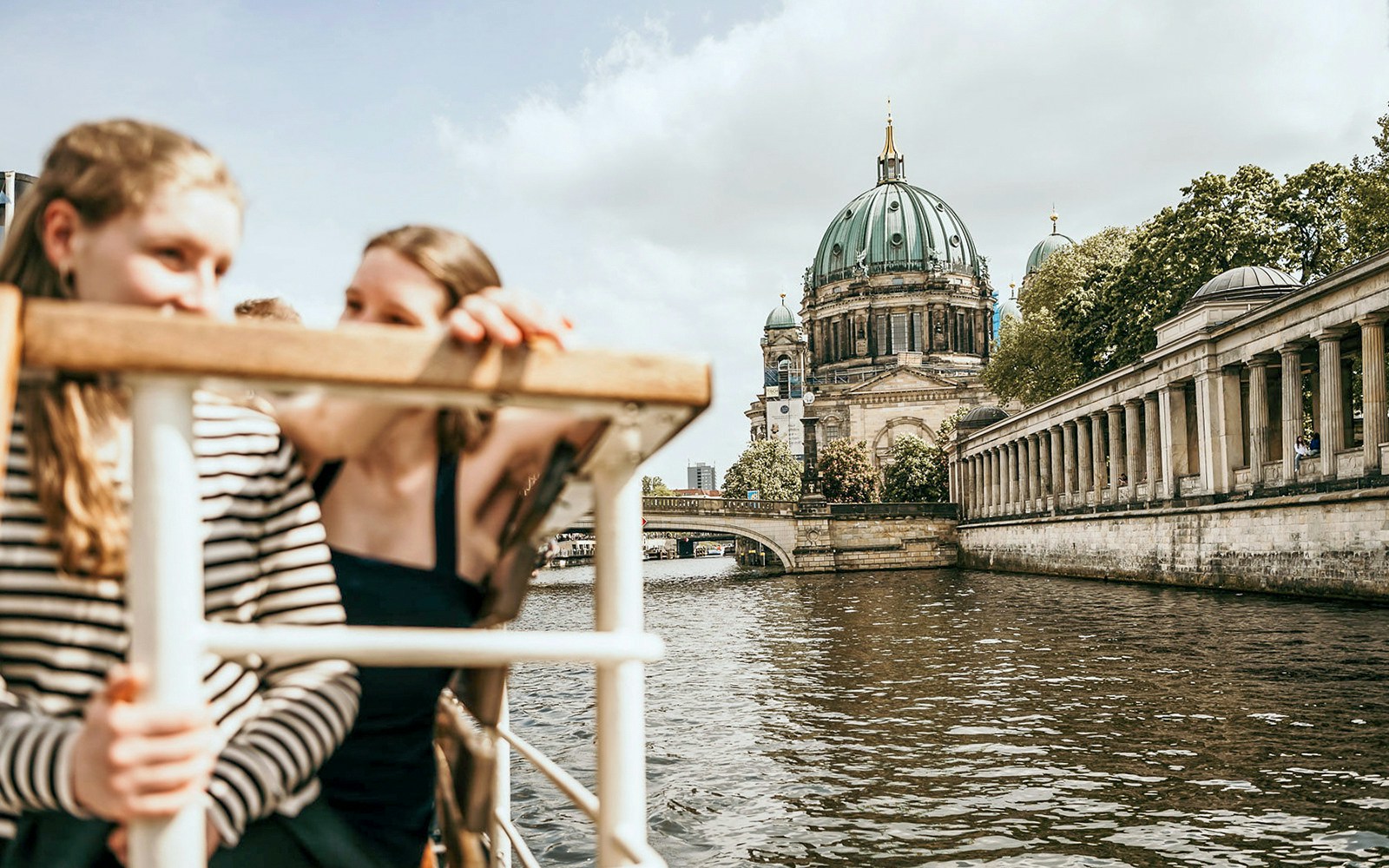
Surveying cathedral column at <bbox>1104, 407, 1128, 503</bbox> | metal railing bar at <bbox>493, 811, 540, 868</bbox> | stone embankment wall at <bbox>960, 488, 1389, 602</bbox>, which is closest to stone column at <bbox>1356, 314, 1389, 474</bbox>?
stone embankment wall at <bbox>960, 488, 1389, 602</bbox>

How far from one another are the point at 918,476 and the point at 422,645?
7314cm

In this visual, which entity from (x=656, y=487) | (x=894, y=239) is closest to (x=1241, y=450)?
(x=894, y=239)

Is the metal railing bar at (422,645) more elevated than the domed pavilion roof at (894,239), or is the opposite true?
the domed pavilion roof at (894,239)

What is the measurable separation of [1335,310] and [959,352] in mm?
85045

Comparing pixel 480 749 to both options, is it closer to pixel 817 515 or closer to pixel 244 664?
pixel 244 664

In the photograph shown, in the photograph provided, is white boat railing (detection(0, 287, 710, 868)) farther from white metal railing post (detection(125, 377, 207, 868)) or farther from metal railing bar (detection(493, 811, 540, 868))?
metal railing bar (detection(493, 811, 540, 868))

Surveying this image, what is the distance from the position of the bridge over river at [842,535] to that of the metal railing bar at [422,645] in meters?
54.7

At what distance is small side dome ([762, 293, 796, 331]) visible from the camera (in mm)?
126812

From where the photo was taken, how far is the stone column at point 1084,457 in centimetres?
4203

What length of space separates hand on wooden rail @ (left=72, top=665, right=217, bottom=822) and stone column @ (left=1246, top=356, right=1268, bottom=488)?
29.7m

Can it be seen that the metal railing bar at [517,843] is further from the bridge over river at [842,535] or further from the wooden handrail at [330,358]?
the bridge over river at [842,535]

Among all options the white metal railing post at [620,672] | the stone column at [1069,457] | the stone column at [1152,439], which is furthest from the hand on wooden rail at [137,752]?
the stone column at [1069,457]

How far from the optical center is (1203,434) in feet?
98.5

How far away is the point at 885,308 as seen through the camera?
107625 millimetres
